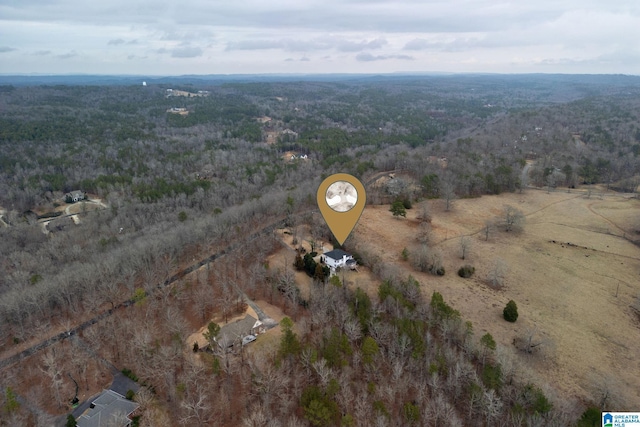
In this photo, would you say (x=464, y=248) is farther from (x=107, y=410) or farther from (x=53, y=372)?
(x=53, y=372)

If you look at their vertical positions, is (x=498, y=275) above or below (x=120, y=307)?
above

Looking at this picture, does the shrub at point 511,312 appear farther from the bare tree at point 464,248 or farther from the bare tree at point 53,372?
the bare tree at point 53,372

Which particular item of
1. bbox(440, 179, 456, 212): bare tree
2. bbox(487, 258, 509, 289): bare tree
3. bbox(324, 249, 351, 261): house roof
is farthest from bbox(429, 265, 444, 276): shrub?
bbox(440, 179, 456, 212): bare tree

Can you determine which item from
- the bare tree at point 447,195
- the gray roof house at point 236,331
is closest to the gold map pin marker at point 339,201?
the gray roof house at point 236,331

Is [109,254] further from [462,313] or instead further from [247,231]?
[462,313]

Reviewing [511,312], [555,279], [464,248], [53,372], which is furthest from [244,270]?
[555,279]

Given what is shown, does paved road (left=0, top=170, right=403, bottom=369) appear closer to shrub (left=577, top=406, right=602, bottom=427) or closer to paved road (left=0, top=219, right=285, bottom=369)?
paved road (left=0, top=219, right=285, bottom=369)

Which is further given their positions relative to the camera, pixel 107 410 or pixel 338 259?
pixel 338 259
